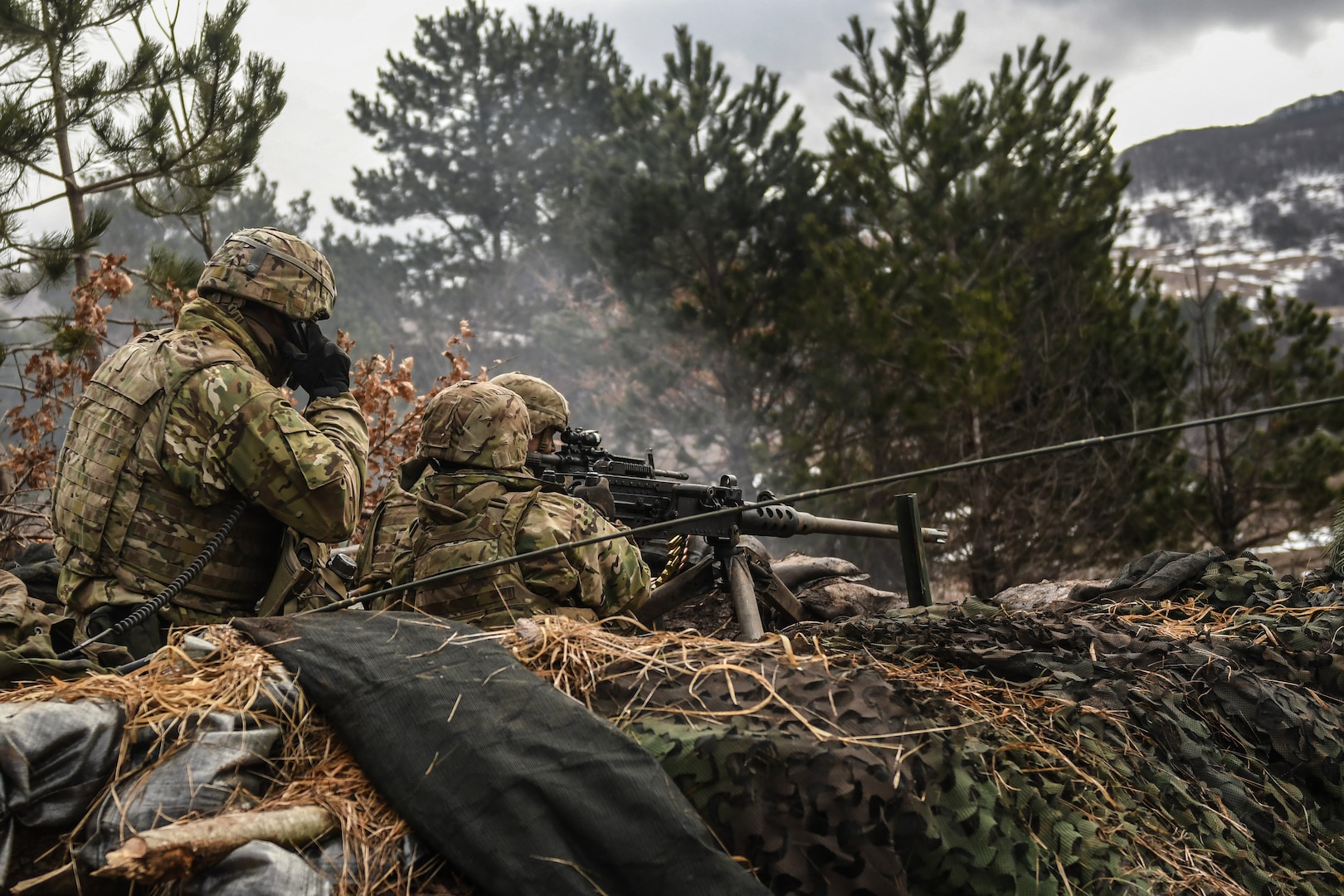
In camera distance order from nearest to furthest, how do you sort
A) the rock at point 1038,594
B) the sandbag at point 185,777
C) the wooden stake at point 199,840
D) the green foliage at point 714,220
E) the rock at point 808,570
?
1. the wooden stake at point 199,840
2. the sandbag at point 185,777
3. the rock at point 1038,594
4. the rock at point 808,570
5. the green foliage at point 714,220

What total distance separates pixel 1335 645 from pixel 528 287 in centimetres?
2306

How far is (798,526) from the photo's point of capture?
18.0 feet

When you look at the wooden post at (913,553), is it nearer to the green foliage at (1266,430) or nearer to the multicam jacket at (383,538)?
the multicam jacket at (383,538)

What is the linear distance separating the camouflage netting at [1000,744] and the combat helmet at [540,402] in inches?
68.5

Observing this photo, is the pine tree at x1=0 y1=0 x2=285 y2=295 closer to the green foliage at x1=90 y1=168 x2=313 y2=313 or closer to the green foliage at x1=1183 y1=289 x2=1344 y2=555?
the green foliage at x1=1183 y1=289 x2=1344 y2=555

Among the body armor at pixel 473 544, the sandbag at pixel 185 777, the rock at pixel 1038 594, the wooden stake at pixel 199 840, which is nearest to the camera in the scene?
the wooden stake at pixel 199 840

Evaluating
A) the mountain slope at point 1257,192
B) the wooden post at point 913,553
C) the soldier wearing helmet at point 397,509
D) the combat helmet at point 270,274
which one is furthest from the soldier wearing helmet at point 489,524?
the mountain slope at point 1257,192

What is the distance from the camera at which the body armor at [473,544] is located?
3.58m

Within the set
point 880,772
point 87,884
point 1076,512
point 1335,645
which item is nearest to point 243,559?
point 87,884

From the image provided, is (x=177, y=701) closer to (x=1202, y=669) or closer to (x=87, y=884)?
(x=87, y=884)

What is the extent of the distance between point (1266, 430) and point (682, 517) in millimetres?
8958

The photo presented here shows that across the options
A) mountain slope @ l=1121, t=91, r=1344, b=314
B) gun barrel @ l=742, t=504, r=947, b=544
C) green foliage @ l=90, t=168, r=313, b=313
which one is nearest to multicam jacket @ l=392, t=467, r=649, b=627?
gun barrel @ l=742, t=504, r=947, b=544

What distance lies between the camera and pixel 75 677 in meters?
2.50

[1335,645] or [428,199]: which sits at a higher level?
[428,199]
